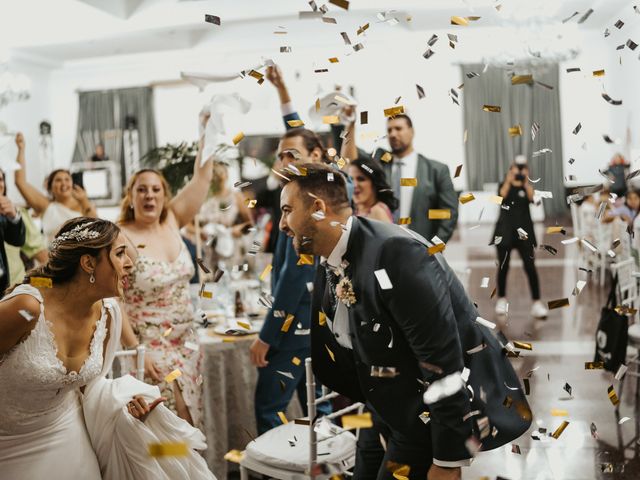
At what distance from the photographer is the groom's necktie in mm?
2043

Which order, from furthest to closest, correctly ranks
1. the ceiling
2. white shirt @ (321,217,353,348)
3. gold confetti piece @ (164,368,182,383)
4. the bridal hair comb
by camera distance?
the ceiling, gold confetti piece @ (164,368,182,383), the bridal hair comb, white shirt @ (321,217,353,348)

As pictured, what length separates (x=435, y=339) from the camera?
180 cm

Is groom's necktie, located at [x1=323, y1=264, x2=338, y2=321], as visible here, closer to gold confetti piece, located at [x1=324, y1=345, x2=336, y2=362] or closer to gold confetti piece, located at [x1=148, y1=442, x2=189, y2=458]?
gold confetti piece, located at [x1=324, y1=345, x2=336, y2=362]

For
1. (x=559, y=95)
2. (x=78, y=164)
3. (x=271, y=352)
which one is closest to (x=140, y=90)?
(x=78, y=164)

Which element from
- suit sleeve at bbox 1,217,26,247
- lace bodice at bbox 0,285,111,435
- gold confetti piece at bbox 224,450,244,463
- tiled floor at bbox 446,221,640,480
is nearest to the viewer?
lace bodice at bbox 0,285,111,435

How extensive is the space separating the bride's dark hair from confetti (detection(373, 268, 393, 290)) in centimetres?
89

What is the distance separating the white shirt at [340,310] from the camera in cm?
195

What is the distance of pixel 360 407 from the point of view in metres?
2.94

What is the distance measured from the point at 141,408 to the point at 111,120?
16128 mm

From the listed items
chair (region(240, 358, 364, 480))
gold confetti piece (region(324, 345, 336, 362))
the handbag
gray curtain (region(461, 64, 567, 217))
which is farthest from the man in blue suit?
gray curtain (region(461, 64, 567, 217))

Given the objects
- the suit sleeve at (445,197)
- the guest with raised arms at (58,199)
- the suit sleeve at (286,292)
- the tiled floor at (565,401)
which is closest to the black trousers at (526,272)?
the tiled floor at (565,401)

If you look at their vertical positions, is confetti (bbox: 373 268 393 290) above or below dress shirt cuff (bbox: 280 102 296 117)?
below

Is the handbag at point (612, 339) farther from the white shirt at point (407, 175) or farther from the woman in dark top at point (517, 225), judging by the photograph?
the woman in dark top at point (517, 225)

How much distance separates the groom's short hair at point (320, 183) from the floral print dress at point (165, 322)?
1295 millimetres
